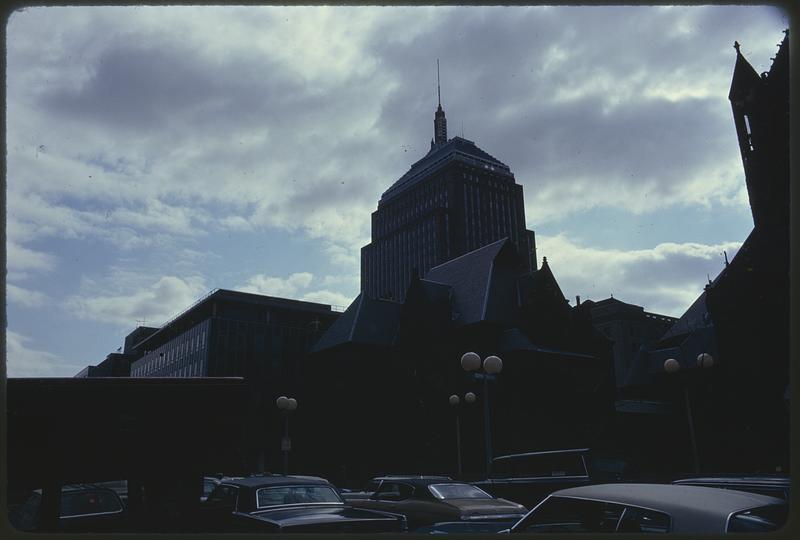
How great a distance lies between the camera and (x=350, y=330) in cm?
5600

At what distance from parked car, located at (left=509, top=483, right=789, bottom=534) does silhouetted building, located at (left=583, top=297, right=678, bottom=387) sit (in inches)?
4846

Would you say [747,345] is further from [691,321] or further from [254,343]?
[254,343]

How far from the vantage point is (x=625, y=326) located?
12862 cm

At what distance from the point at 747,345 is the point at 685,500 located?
48.4 m

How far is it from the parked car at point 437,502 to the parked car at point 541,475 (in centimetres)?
549

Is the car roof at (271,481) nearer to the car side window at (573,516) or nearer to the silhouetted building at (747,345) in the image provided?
the car side window at (573,516)

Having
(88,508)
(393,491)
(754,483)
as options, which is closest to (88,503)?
(88,508)

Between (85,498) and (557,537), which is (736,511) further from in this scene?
(85,498)

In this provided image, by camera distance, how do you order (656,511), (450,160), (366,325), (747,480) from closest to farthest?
(656,511), (747,480), (366,325), (450,160)

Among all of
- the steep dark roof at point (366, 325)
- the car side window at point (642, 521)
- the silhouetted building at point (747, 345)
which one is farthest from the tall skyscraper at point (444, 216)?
the car side window at point (642, 521)

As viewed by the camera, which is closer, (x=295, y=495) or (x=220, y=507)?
(x=295, y=495)

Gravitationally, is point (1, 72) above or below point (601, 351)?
below

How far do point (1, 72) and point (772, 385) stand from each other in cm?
5215

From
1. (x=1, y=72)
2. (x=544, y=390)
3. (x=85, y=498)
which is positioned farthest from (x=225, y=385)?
(x=544, y=390)
